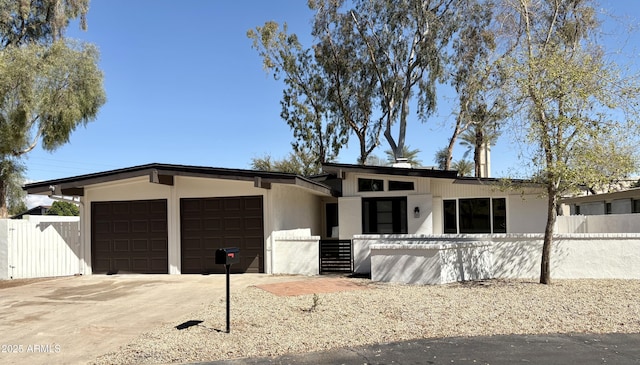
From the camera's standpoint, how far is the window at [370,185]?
51.9 feet

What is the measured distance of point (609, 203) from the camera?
66.4 ft

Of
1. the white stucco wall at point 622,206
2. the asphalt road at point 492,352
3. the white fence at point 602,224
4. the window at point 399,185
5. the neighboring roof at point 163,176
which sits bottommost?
the asphalt road at point 492,352

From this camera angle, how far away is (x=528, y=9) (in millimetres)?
11312

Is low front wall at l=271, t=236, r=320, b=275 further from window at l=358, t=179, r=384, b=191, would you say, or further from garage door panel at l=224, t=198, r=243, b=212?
window at l=358, t=179, r=384, b=191

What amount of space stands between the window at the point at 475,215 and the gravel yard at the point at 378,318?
6.15 meters

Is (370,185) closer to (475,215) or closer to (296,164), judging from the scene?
(475,215)

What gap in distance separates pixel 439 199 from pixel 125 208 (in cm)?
1030

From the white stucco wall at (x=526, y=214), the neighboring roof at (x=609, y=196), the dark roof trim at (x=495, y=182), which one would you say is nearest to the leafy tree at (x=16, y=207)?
the dark roof trim at (x=495, y=182)

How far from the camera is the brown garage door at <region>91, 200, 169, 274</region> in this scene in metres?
13.9

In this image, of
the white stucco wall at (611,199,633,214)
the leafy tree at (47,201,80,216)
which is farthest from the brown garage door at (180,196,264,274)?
the leafy tree at (47,201,80,216)

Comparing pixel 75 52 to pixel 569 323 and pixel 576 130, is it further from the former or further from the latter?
pixel 569 323

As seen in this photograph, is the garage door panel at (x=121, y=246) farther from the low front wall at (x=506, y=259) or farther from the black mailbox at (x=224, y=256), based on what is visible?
the black mailbox at (x=224, y=256)

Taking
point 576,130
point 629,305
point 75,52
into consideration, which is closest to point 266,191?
point 576,130

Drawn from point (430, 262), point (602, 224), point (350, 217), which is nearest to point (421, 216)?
point (350, 217)
